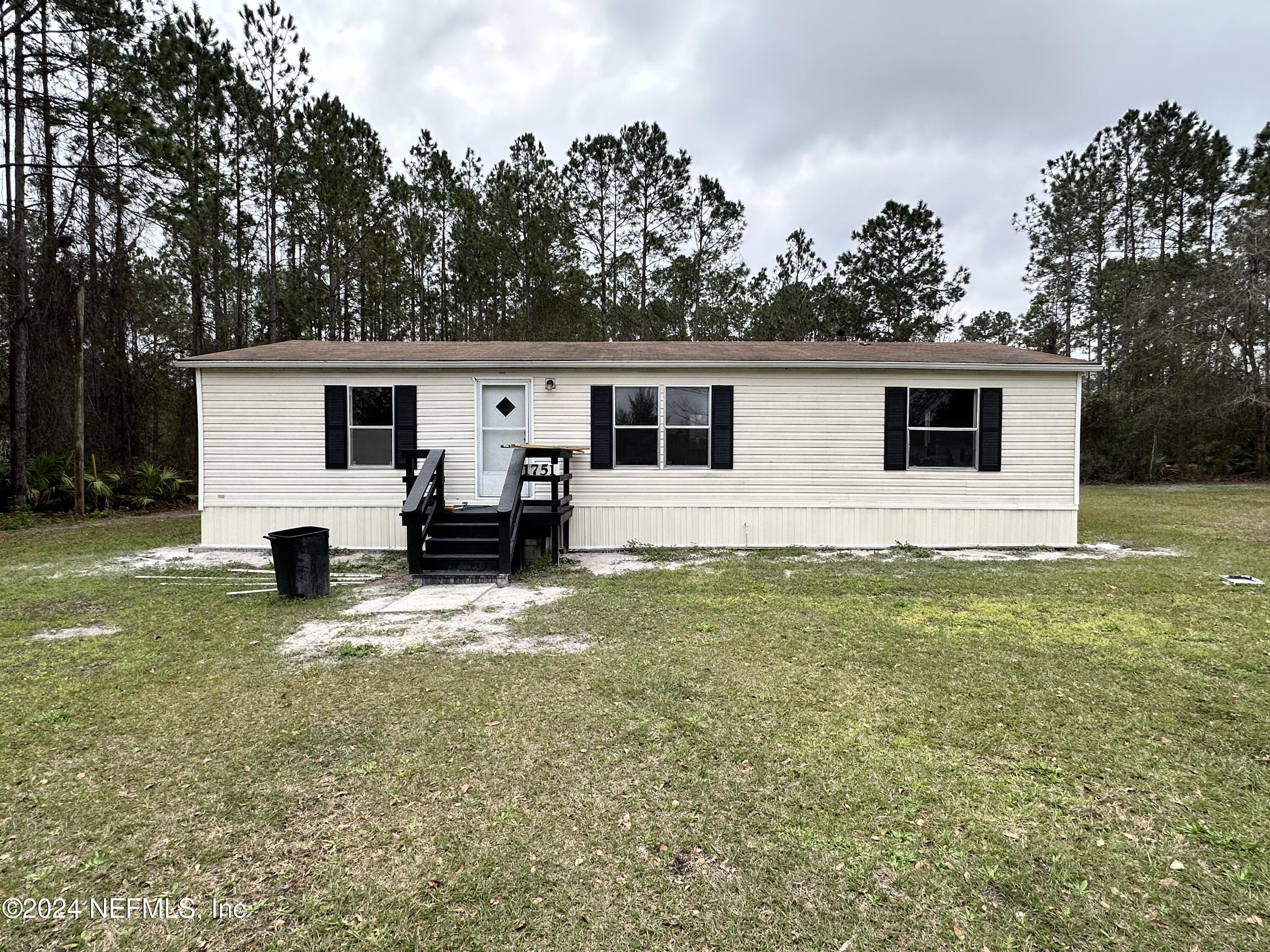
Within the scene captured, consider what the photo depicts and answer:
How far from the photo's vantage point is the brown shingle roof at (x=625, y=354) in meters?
8.37

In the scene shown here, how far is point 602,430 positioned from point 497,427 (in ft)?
4.91

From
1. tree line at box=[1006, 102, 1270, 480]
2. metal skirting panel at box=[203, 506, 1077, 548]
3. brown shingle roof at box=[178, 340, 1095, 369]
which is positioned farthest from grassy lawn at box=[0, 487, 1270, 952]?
tree line at box=[1006, 102, 1270, 480]

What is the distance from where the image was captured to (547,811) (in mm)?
2387

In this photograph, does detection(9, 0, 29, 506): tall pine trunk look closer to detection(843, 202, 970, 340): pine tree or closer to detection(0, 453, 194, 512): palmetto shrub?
detection(0, 453, 194, 512): palmetto shrub

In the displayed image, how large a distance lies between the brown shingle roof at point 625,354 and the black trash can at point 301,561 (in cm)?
338

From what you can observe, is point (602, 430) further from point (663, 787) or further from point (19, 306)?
point (19, 306)

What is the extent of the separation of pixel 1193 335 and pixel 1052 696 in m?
20.9

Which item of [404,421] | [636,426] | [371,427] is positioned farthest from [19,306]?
[636,426]

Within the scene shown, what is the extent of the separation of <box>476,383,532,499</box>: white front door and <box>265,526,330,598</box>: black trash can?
2.84m

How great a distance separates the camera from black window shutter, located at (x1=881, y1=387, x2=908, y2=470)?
8547 millimetres

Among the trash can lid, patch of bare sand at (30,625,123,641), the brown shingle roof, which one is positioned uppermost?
the brown shingle roof

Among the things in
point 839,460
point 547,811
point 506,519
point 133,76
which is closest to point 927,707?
point 547,811

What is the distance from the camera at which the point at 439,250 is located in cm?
1936

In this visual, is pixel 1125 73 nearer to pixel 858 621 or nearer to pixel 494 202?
pixel 494 202
